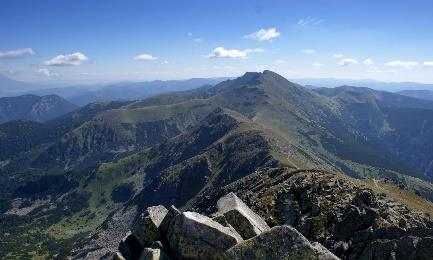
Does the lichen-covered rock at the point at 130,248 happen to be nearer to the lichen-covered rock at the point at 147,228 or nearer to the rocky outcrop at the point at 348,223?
the lichen-covered rock at the point at 147,228

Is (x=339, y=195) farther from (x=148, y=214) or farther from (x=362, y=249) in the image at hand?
(x=148, y=214)

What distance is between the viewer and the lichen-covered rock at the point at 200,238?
77.5 feet

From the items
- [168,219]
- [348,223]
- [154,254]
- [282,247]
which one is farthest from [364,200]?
[154,254]

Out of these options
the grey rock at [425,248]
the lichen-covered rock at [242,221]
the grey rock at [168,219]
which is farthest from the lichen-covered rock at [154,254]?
the grey rock at [425,248]

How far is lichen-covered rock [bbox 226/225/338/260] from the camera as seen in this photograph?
21562 mm

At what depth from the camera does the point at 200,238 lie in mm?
23938

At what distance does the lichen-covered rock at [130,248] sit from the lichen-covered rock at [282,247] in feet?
26.5

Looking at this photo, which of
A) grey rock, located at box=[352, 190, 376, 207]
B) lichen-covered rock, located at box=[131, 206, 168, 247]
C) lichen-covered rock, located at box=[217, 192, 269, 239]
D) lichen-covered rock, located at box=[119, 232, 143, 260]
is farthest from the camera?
grey rock, located at box=[352, 190, 376, 207]

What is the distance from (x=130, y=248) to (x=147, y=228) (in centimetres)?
206

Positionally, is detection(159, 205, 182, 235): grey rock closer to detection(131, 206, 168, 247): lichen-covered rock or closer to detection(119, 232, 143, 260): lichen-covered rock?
detection(131, 206, 168, 247): lichen-covered rock

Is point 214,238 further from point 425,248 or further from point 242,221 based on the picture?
point 425,248

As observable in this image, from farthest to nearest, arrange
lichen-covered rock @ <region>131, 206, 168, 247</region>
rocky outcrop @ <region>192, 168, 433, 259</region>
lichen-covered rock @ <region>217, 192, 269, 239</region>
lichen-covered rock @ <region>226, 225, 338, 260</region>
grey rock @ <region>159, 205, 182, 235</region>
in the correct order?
rocky outcrop @ <region>192, 168, 433, 259</region> < lichen-covered rock @ <region>131, 206, 168, 247</region> < grey rock @ <region>159, 205, 182, 235</region> < lichen-covered rock @ <region>217, 192, 269, 239</region> < lichen-covered rock @ <region>226, 225, 338, 260</region>

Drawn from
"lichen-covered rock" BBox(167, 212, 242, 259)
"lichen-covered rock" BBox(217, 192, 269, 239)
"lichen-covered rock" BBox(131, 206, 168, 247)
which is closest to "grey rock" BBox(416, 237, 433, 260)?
"lichen-covered rock" BBox(217, 192, 269, 239)

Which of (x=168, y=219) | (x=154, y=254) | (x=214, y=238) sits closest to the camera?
(x=214, y=238)
